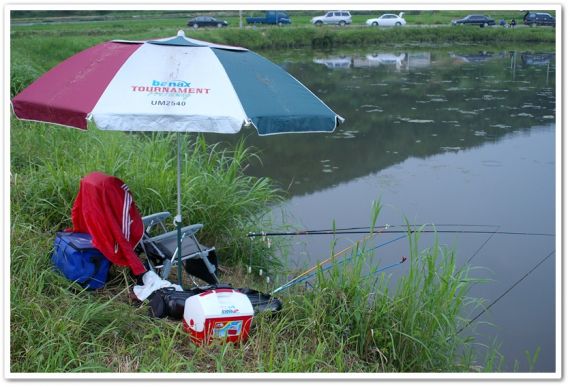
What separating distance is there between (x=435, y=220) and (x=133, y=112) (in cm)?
407

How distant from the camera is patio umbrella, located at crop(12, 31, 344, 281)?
2994 mm

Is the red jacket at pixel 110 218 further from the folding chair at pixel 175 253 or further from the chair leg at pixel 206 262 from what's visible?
the chair leg at pixel 206 262

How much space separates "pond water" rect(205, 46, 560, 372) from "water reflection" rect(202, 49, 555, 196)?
3 cm

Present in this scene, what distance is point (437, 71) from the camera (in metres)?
18.0

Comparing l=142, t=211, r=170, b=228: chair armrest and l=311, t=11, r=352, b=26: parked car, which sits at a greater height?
l=311, t=11, r=352, b=26: parked car

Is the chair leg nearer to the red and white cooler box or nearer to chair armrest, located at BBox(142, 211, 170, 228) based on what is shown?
chair armrest, located at BBox(142, 211, 170, 228)

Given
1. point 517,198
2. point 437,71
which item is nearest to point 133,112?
point 517,198

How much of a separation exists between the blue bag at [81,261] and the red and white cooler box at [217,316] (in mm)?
635

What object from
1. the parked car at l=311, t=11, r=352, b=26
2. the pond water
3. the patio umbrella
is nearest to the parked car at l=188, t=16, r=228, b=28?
the parked car at l=311, t=11, r=352, b=26

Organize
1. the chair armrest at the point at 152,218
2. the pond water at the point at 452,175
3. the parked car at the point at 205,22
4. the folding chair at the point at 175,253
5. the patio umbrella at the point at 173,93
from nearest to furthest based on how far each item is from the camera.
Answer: the patio umbrella at the point at 173,93, the folding chair at the point at 175,253, the chair armrest at the point at 152,218, the pond water at the point at 452,175, the parked car at the point at 205,22

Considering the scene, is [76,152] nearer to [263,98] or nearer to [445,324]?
[263,98]

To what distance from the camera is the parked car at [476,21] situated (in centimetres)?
2911

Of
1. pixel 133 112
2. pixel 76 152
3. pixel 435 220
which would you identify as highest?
pixel 133 112

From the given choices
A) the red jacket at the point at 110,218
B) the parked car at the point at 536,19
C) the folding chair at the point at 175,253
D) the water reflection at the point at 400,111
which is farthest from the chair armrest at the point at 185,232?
the parked car at the point at 536,19
